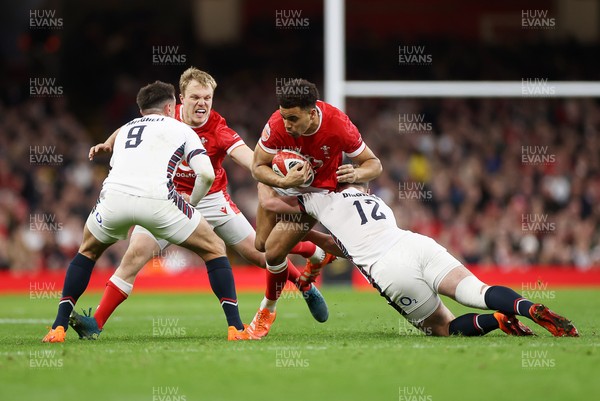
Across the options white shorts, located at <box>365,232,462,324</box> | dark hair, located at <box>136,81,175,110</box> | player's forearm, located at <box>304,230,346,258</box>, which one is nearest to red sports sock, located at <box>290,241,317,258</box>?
player's forearm, located at <box>304,230,346,258</box>

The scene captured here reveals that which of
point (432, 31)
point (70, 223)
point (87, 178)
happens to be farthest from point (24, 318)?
point (432, 31)

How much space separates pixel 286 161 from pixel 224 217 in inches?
56.5

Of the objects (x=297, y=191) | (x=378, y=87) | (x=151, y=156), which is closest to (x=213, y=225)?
(x=297, y=191)

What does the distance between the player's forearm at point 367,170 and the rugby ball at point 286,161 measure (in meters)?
0.32

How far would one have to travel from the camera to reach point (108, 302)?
689cm

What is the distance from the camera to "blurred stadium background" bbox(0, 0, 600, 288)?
52.0ft

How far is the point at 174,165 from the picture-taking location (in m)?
6.47

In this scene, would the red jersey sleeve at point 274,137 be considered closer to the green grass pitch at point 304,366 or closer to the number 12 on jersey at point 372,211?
the number 12 on jersey at point 372,211

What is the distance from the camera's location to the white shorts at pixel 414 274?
20.3 ft

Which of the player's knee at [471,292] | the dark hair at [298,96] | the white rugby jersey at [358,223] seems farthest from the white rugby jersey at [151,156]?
the player's knee at [471,292]

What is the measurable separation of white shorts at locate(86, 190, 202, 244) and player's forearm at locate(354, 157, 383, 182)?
111 centimetres

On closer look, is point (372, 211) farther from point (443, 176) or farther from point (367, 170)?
point (443, 176)

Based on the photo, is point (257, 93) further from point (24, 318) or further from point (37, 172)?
point (24, 318)

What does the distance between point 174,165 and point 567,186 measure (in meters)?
11.7
